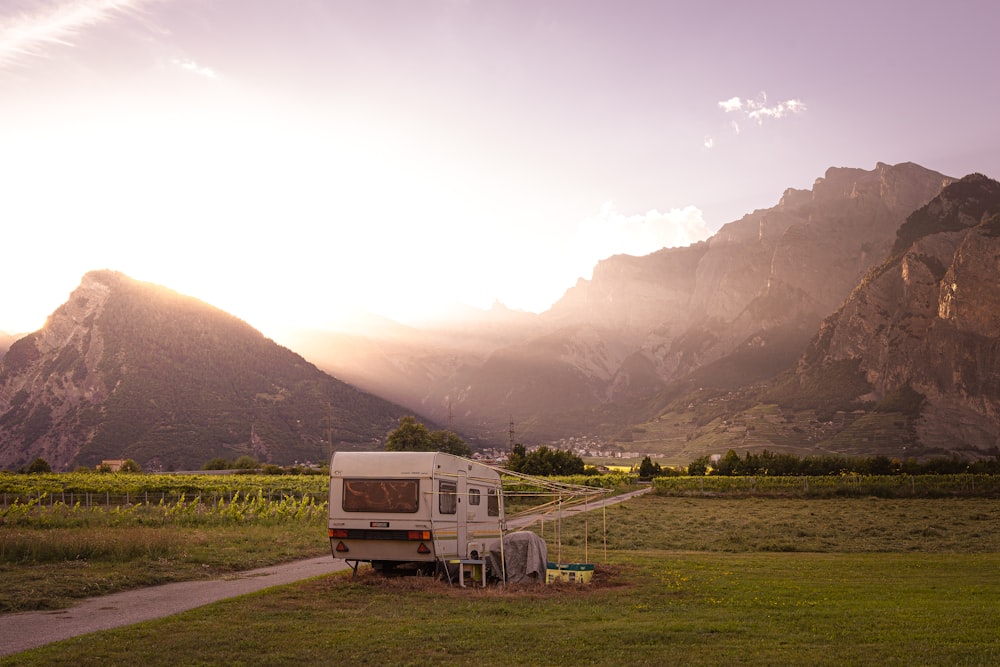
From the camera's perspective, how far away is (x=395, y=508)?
18406mm

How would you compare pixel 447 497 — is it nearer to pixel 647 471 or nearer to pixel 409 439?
pixel 647 471

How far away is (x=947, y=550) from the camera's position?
30.1 meters

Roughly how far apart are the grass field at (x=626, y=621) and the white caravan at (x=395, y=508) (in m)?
0.86

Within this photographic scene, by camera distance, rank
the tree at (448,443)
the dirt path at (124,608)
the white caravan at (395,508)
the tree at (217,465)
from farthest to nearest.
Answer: the tree at (448,443)
the tree at (217,465)
the white caravan at (395,508)
the dirt path at (124,608)

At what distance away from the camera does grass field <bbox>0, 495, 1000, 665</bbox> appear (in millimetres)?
10938

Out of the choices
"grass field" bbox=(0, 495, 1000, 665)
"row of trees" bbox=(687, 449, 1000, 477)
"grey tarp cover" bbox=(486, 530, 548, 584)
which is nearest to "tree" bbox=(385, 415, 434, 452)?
"row of trees" bbox=(687, 449, 1000, 477)

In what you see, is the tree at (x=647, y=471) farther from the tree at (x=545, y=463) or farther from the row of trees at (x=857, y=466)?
the row of trees at (x=857, y=466)

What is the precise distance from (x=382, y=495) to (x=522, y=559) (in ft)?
14.0

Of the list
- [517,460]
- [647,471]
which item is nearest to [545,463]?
[517,460]

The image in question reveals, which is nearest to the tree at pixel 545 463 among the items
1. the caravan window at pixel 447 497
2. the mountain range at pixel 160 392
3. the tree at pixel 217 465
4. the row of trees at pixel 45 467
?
the mountain range at pixel 160 392

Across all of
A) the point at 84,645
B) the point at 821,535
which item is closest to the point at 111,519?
the point at 84,645

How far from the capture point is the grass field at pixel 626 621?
1094cm

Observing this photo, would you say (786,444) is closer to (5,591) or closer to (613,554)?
(613,554)

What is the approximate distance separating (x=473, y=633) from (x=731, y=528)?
30.8m
